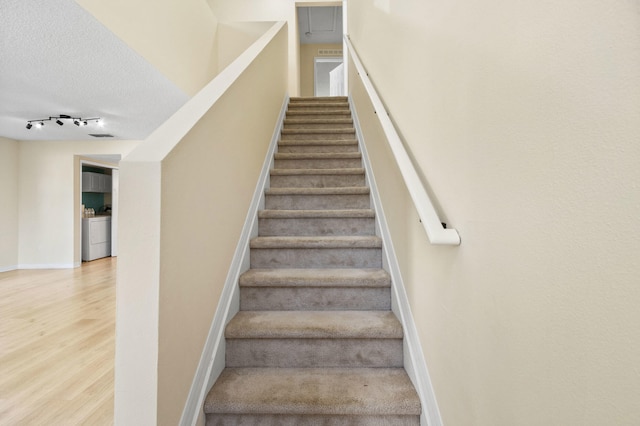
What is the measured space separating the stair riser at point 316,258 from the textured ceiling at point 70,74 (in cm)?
195

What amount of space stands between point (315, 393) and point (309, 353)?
0.20 metres

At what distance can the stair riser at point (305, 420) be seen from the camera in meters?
1.11

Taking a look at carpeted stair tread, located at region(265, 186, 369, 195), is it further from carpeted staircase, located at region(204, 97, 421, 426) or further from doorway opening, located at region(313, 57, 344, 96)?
doorway opening, located at region(313, 57, 344, 96)

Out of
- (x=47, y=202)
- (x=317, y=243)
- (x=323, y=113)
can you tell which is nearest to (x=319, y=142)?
(x=323, y=113)

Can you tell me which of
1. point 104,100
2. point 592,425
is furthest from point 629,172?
point 104,100

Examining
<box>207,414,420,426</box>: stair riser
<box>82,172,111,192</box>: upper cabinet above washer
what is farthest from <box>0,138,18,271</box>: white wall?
<box>207,414,420,426</box>: stair riser

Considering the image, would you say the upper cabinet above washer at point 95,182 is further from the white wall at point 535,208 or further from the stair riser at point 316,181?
the white wall at point 535,208

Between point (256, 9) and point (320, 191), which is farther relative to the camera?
point (256, 9)

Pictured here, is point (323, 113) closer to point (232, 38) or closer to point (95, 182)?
point (232, 38)

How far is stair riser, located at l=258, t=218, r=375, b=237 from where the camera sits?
1999 mm

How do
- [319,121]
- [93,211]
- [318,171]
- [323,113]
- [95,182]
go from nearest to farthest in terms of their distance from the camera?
[318,171]
[319,121]
[323,113]
[93,211]
[95,182]

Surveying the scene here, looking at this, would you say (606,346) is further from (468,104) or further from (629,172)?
(468,104)

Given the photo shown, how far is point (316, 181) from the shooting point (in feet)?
8.04

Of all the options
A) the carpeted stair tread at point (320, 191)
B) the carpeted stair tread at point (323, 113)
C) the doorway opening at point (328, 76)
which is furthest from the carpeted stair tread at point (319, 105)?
the doorway opening at point (328, 76)
